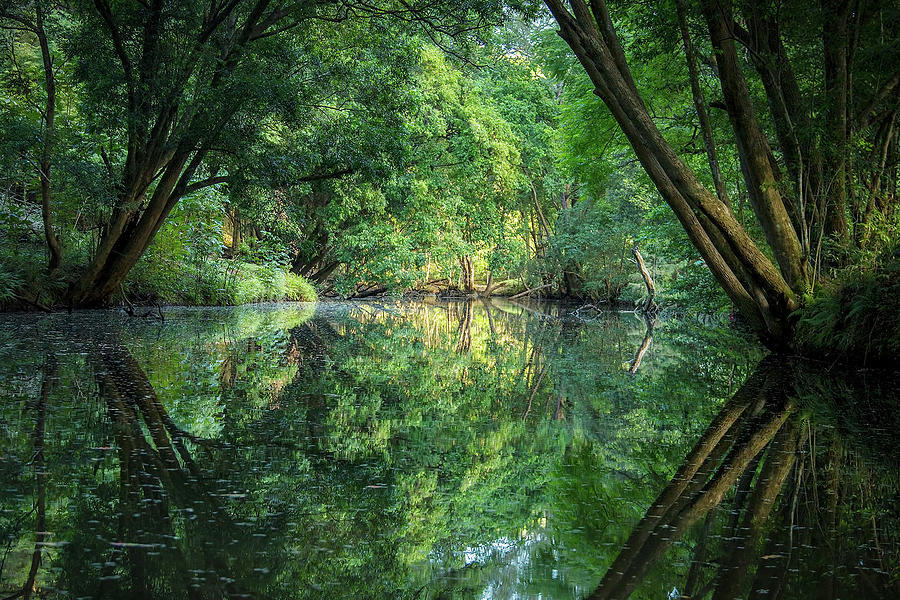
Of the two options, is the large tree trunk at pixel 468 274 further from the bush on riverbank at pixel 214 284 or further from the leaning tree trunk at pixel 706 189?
the leaning tree trunk at pixel 706 189

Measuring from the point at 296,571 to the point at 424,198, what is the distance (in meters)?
22.3

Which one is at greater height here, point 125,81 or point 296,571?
point 125,81

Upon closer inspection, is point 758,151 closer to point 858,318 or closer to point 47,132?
point 858,318

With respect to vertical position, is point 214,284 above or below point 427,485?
above

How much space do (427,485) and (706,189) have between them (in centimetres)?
634

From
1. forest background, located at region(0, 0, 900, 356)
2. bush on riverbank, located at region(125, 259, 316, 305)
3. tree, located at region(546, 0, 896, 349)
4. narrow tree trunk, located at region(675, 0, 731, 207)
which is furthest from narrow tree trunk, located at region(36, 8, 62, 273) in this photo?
narrow tree trunk, located at region(675, 0, 731, 207)

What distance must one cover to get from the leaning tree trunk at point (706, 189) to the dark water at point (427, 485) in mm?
2428

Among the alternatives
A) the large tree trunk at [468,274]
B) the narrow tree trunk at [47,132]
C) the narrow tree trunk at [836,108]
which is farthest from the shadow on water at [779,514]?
the large tree trunk at [468,274]

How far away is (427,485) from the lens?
2.82 metres

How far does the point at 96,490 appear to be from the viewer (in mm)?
2443

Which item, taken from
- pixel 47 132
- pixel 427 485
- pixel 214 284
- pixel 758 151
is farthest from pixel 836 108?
pixel 214 284

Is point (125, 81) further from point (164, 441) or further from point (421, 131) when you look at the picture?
point (421, 131)

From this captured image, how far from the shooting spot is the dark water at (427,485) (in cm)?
191

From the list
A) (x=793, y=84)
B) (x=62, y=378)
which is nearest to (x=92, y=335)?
(x=62, y=378)
